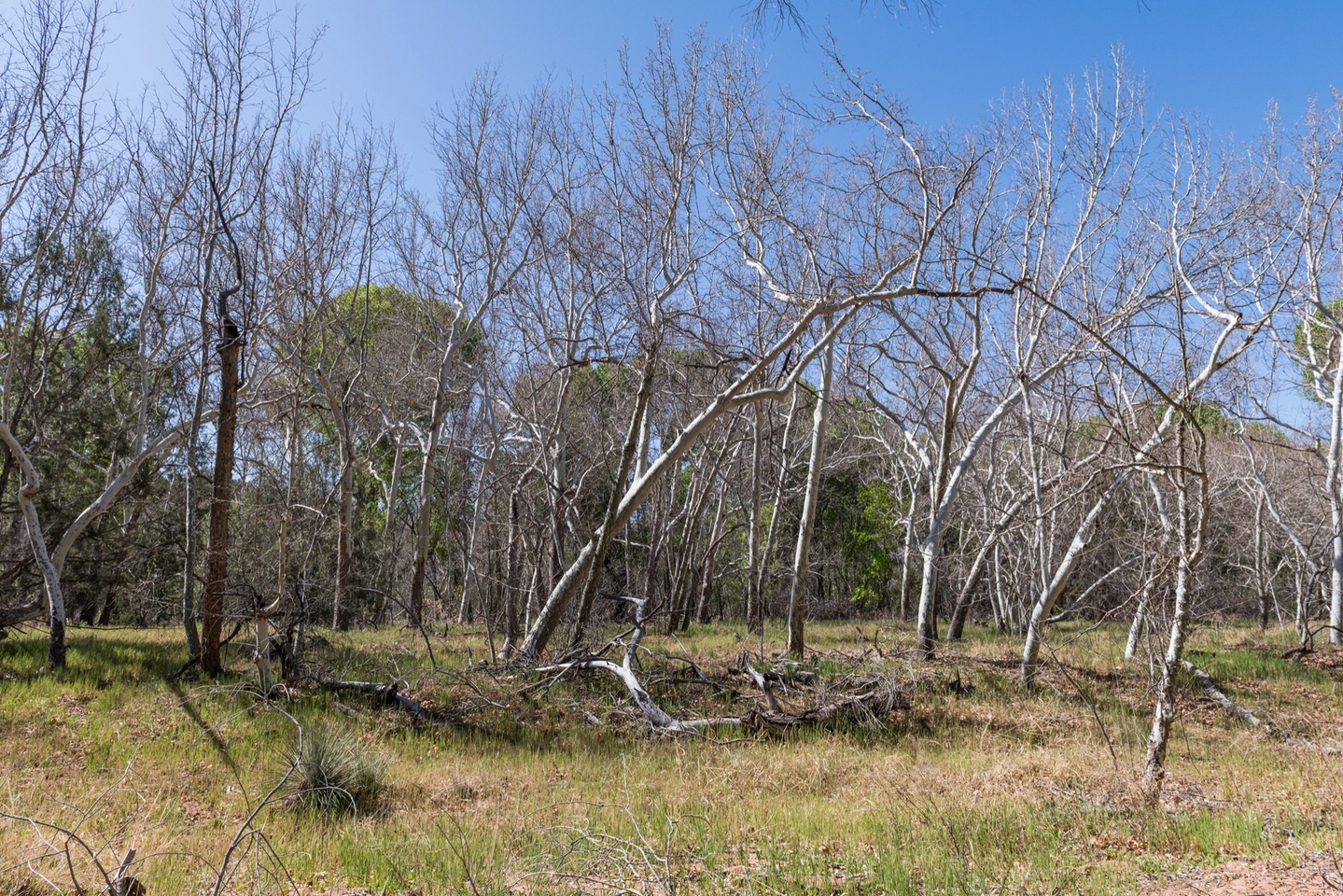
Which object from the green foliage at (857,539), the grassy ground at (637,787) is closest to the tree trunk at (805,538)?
the grassy ground at (637,787)

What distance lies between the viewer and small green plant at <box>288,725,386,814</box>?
5.47m

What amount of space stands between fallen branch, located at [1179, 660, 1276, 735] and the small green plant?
8031 mm

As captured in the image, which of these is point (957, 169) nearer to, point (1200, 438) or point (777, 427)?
point (1200, 438)

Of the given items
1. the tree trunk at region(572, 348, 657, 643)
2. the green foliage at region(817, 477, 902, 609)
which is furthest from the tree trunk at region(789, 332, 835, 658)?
the green foliage at region(817, 477, 902, 609)

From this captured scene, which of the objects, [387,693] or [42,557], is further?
[42,557]

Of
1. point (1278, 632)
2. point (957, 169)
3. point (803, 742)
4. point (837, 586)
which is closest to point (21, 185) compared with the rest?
point (803, 742)

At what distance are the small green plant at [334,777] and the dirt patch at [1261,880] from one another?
4678 mm

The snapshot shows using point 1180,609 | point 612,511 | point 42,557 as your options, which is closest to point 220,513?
point 42,557

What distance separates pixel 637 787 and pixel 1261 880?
12.6 ft

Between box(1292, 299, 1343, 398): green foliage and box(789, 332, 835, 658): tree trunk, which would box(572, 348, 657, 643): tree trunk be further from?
box(1292, 299, 1343, 398): green foliage

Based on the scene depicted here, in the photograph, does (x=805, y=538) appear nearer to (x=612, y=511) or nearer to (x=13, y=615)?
(x=612, y=511)

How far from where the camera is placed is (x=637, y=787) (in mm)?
6145

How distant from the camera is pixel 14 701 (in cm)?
739

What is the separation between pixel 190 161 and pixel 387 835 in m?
9.60
